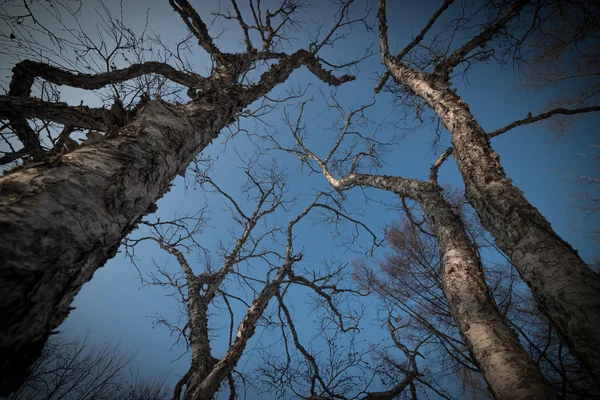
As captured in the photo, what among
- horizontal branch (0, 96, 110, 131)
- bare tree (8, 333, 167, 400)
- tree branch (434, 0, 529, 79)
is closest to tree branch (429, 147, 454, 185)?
tree branch (434, 0, 529, 79)

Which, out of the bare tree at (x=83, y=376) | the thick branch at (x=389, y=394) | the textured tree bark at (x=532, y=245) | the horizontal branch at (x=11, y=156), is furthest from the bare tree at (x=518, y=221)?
the bare tree at (x=83, y=376)

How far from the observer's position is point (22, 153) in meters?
2.56

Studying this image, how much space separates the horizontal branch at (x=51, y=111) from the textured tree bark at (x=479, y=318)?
338 centimetres

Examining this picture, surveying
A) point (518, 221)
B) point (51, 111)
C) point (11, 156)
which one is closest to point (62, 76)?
point (51, 111)

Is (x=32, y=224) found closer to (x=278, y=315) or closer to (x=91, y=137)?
(x=91, y=137)

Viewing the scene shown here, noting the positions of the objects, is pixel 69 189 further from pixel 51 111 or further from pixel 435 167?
pixel 435 167

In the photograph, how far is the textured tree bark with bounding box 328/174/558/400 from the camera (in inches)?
47.8

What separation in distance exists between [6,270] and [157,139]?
0.98 metres

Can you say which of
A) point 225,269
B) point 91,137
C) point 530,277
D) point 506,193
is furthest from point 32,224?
point 225,269

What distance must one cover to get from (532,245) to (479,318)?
2.04 ft

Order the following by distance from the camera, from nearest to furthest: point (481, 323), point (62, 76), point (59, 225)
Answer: point (59, 225) → point (481, 323) → point (62, 76)

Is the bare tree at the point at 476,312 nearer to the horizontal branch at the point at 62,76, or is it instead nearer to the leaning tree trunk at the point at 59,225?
the leaning tree trunk at the point at 59,225

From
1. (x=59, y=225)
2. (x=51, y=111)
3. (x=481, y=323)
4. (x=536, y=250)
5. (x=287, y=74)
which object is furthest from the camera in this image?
(x=287, y=74)

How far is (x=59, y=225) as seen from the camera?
727mm
